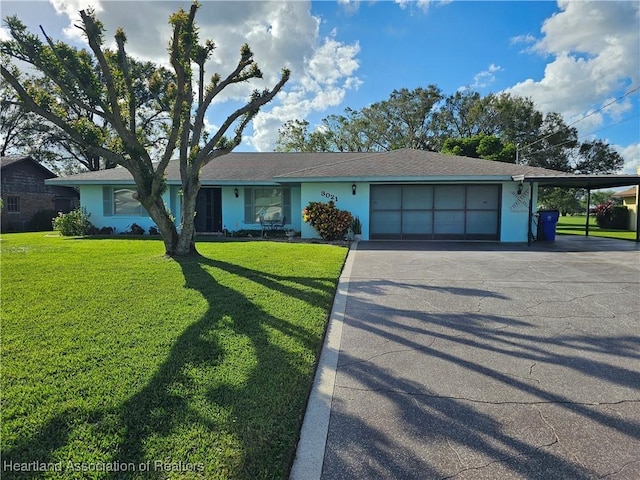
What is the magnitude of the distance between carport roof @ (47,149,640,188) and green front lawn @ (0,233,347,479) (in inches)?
296

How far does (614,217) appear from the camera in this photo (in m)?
22.3

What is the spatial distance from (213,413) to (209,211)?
49.1 feet

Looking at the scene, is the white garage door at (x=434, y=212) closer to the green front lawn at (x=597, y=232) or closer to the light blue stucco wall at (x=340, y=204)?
the light blue stucco wall at (x=340, y=204)

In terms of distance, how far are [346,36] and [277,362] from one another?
14426 millimetres

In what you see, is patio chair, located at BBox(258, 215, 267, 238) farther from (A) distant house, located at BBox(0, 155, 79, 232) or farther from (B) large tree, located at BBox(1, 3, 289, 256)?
(A) distant house, located at BBox(0, 155, 79, 232)

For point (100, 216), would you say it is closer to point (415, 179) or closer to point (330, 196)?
point (330, 196)

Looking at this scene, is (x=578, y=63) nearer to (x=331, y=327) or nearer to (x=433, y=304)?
(x=433, y=304)

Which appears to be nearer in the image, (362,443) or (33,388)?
(362,443)

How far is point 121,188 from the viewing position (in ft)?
52.8

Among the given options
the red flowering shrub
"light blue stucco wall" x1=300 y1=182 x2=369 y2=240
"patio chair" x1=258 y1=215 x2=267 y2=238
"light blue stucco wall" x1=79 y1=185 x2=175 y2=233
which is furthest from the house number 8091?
"light blue stucco wall" x1=79 y1=185 x2=175 y2=233

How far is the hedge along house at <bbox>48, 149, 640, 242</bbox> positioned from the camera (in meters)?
13.2

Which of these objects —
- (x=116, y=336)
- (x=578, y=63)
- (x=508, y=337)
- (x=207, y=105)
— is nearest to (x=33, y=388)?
(x=116, y=336)

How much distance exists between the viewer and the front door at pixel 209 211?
16.6m

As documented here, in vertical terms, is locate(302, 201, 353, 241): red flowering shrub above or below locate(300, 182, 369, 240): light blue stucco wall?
below
